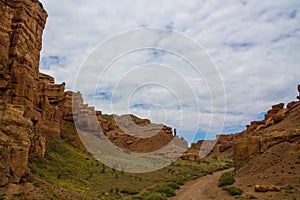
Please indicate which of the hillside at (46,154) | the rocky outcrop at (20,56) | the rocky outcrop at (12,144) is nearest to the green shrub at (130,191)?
the hillside at (46,154)

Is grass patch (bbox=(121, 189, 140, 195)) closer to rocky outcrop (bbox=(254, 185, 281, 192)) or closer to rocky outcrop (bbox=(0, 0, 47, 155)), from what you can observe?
rocky outcrop (bbox=(0, 0, 47, 155))

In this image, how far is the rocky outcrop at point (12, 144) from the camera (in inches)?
648

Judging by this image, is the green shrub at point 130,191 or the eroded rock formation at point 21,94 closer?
the eroded rock formation at point 21,94

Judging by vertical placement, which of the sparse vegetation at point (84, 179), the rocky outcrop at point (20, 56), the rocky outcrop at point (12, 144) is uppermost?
the rocky outcrop at point (20, 56)

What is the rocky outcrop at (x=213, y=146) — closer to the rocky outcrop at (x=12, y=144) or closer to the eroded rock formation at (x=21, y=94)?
the eroded rock formation at (x=21, y=94)

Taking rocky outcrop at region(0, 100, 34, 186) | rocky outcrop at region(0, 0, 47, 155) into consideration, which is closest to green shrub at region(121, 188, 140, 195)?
rocky outcrop at region(0, 0, 47, 155)

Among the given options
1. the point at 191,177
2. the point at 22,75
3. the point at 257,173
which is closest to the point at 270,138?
the point at 257,173

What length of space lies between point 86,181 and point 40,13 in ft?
69.9

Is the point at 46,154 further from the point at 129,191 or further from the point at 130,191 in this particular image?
the point at 130,191

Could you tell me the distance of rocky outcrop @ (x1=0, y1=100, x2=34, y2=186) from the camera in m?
16.5

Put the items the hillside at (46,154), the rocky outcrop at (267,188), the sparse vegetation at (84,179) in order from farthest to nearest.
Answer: the sparse vegetation at (84,179) < the rocky outcrop at (267,188) < the hillside at (46,154)

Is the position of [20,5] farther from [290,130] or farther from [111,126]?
[111,126]

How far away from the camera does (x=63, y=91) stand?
186 feet

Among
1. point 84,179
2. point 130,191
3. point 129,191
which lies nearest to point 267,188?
point 130,191
